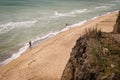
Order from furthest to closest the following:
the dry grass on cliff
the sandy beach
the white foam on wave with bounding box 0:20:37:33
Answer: the white foam on wave with bounding box 0:20:37:33, the sandy beach, the dry grass on cliff

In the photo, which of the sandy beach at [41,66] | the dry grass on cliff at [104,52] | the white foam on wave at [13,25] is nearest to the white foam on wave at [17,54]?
the sandy beach at [41,66]

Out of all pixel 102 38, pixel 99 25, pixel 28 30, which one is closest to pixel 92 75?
pixel 102 38

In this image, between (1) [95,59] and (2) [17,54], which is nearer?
(1) [95,59]

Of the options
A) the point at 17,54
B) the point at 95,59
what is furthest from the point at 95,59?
the point at 17,54

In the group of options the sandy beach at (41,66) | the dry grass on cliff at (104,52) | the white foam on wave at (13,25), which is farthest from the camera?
the white foam on wave at (13,25)

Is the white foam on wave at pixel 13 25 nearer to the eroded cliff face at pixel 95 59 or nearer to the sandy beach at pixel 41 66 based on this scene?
the sandy beach at pixel 41 66

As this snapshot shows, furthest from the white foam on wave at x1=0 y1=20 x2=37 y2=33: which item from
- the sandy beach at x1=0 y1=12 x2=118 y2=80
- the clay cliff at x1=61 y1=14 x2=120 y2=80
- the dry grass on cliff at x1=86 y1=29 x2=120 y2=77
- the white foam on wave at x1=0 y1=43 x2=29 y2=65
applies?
the dry grass on cliff at x1=86 y1=29 x2=120 y2=77

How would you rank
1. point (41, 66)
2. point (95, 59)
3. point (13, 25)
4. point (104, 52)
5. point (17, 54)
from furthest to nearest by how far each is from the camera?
point (13, 25), point (17, 54), point (41, 66), point (104, 52), point (95, 59)

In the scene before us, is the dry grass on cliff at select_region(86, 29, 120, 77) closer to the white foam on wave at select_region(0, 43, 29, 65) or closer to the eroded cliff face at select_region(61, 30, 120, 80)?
the eroded cliff face at select_region(61, 30, 120, 80)

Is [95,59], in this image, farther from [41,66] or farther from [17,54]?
[17,54]
